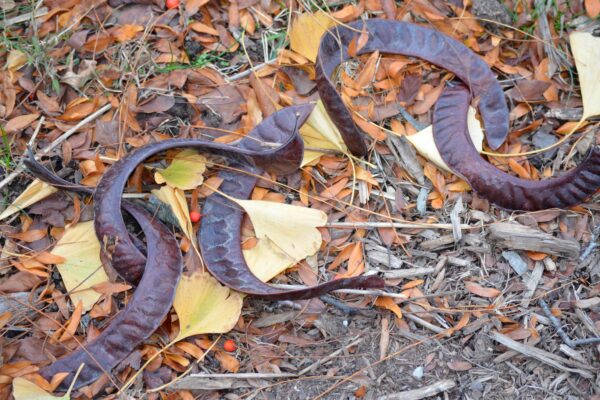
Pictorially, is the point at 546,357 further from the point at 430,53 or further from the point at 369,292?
the point at 430,53

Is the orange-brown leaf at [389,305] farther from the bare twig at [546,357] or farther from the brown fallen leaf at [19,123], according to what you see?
the brown fallen leaf at [19,123]

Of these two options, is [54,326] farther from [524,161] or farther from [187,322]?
[524,161]

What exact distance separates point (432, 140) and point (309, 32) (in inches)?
17.7

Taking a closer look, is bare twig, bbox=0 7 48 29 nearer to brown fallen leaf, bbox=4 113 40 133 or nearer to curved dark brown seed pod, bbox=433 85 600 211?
brown fallen leaf, bbox=4 113 40 133

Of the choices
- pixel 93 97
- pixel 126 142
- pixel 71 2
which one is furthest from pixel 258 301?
pixel 71 2

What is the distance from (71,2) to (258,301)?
3.25 ft

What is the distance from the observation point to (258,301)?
5.34 ft

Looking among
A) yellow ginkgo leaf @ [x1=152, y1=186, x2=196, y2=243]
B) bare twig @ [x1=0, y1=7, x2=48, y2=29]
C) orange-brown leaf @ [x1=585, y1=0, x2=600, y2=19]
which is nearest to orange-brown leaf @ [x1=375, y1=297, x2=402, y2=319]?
yellow ginkgo leaf @ [x1=152, y1=186, x2=196, y2=243]

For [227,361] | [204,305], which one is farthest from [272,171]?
[227,361]

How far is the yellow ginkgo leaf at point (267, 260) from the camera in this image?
5.32 feet

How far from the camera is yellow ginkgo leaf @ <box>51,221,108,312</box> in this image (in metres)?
1.62

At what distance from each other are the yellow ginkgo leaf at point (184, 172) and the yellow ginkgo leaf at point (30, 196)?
0.29m

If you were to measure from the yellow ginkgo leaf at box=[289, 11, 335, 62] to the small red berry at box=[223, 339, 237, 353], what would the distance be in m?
0.78

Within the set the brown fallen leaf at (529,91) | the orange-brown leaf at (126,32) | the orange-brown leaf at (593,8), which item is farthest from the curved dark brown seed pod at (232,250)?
the orange-brown leaf at (593,8)
